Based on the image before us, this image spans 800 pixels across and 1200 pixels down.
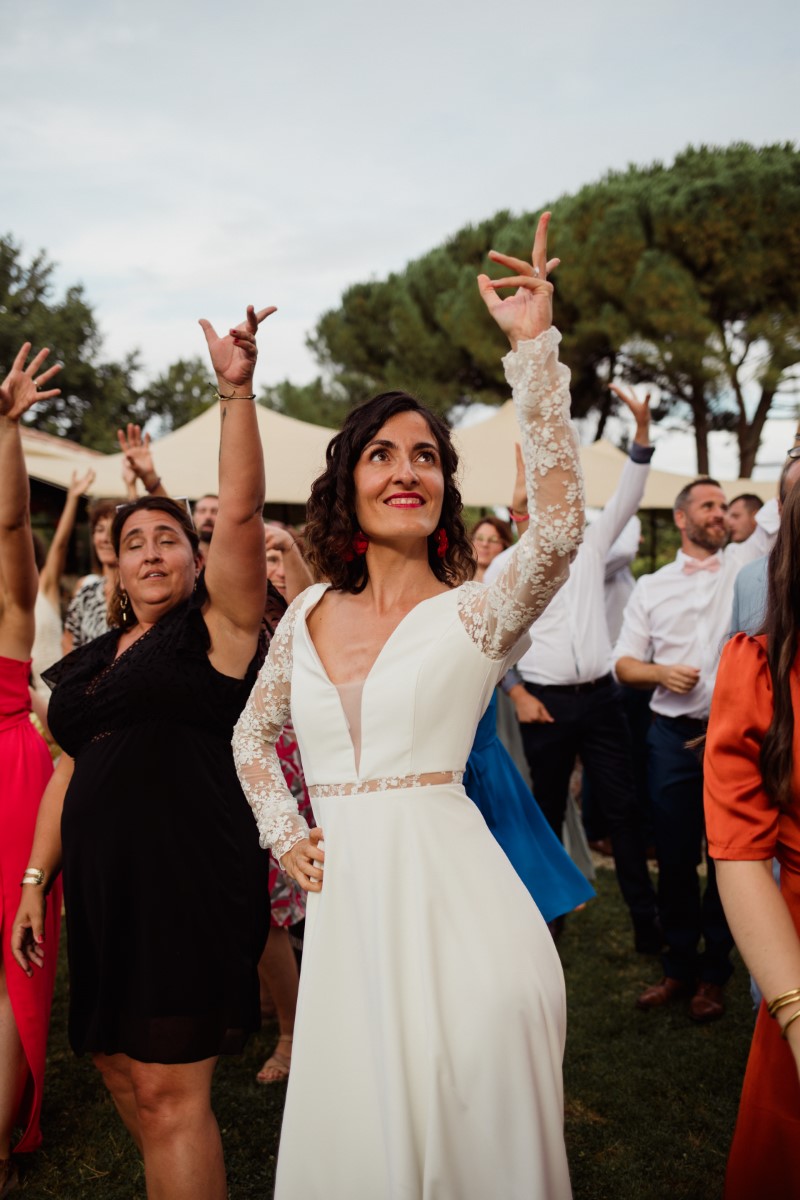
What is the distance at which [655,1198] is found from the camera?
2910 mm

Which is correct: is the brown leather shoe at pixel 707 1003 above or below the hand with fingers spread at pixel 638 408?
below

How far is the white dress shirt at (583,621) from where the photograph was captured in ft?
17.1

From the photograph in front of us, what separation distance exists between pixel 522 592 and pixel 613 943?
394 cm

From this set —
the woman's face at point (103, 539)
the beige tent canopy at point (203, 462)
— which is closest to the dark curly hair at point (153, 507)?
the woman's face at point (103, 539)

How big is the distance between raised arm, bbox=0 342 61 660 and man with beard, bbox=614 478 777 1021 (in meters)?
2.88

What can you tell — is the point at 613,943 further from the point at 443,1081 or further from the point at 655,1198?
the point at 443,1081

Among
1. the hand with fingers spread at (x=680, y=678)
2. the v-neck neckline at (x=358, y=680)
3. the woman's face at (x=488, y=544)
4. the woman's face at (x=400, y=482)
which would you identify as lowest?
the hand with fingers spread at (x=680, y=678)

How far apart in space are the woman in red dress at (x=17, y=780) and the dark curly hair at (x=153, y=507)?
15.6 inches

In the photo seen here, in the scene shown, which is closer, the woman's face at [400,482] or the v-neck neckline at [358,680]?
the v-neck neckline at [358,680]

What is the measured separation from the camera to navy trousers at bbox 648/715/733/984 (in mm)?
4379

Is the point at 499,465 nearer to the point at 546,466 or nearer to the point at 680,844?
the point at 680,844

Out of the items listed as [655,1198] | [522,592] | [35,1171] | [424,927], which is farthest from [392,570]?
[35,1171]

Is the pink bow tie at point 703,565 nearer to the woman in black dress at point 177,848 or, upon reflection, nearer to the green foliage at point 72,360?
the woman in black dress at point 177,848

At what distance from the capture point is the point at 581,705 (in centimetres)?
519
